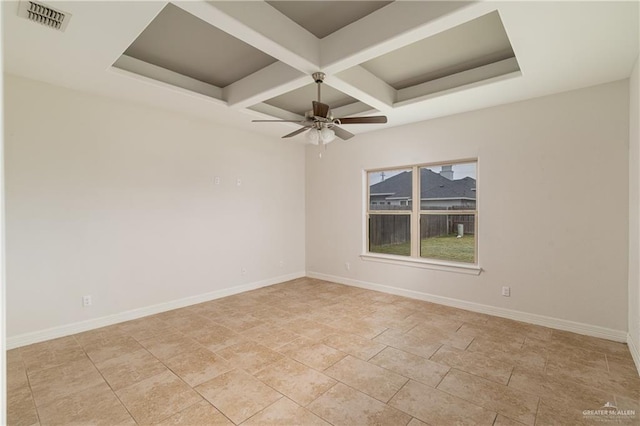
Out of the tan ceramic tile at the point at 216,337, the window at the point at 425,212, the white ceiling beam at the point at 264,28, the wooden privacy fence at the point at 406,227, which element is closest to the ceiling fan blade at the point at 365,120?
the white ceiling beam at the point at 264,28

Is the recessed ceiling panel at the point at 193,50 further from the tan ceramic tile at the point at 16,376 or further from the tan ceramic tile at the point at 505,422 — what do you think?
the tan ceramic tile at the point at 505,422

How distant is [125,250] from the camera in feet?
12.8

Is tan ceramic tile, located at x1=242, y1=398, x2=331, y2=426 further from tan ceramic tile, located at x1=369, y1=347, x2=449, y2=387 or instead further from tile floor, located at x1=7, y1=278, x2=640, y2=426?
tan ceramic tile, located at x1=369, y1=347, x2=449, y2=387

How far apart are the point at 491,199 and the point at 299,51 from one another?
310cm

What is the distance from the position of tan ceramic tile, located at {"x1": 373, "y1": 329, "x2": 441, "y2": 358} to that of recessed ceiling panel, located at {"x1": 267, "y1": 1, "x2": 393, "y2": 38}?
10.4 ft

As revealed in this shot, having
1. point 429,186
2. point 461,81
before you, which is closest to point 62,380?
point 429,186

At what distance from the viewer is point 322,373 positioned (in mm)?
2645

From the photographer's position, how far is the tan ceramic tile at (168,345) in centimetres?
301

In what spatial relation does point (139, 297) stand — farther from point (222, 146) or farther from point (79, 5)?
point (79, 5)

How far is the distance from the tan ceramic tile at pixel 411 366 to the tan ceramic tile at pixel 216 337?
1.50 metres

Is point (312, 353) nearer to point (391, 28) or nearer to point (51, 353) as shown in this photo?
point (51, 353)

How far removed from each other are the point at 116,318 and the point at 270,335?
1998mm

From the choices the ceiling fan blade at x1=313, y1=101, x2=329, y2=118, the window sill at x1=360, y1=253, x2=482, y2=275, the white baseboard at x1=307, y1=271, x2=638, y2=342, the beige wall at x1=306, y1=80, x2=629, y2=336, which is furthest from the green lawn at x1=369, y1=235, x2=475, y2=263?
the ceiling fan blade at x1=313, y1=101, x2=329, y2=118

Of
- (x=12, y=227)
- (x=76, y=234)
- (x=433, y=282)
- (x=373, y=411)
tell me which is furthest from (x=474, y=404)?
(x=12, y=227)
